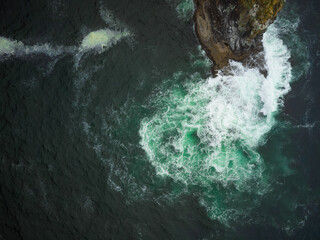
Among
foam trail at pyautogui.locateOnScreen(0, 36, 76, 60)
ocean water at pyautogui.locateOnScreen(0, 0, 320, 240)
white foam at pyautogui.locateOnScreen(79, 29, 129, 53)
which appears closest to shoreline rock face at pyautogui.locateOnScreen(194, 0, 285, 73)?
ocean water at pyautogui.locateOnScreen(0, 0, 320, 240)

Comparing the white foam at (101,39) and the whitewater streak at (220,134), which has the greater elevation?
the white foam at (101,39)

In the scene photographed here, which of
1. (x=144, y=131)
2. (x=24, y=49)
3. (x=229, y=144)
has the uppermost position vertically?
(x=24, y=49)

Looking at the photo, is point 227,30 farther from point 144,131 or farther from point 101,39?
point 144,131

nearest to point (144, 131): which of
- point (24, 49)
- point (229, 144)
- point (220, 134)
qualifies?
point (220, 134)

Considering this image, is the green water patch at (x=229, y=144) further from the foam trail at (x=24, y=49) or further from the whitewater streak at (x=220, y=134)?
the foam trail at (x=24, y=49)

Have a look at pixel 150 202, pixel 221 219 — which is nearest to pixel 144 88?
pixel 150 202

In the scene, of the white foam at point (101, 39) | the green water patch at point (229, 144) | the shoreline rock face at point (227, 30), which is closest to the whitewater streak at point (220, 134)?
the green water patch at point (229, 144)

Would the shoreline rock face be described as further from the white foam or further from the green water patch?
the white foam
